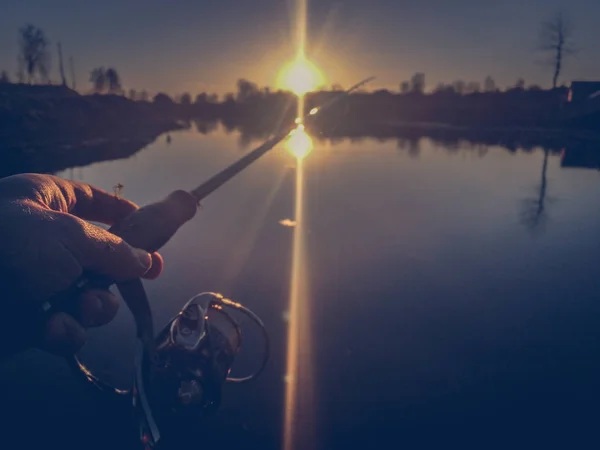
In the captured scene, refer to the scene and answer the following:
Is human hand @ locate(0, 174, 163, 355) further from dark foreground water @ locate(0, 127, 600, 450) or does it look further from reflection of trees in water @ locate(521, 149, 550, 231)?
reflection of trees in water @ locate(521, 149, 550, 231)

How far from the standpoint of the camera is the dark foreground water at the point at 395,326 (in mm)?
5035

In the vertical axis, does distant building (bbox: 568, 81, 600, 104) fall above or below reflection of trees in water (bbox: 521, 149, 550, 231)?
above

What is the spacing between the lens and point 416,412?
5.24 metres

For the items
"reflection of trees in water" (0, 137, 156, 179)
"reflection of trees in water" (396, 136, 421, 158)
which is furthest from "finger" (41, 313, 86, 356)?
"reflection of trees in water" (396, 136, 421, 158)

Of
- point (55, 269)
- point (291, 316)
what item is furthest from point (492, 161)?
point (55, 269)

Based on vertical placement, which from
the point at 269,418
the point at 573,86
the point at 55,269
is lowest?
the point at 269,418

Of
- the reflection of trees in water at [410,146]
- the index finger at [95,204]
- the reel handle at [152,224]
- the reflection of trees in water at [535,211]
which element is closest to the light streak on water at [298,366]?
the reel handle at [152,224]

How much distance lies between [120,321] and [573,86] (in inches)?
2220

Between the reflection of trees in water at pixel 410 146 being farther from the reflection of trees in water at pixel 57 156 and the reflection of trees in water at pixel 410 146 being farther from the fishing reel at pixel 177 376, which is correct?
the fishing reel at pixel 177 376

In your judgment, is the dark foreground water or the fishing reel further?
the dark foreground water

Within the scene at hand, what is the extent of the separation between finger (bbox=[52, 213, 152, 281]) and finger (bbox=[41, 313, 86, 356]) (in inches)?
11.2

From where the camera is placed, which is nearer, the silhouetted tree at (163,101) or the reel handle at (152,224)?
the reel handle at (152,224)

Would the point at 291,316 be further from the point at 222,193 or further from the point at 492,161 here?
the point at 492,161

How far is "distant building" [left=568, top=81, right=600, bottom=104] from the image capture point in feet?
161
